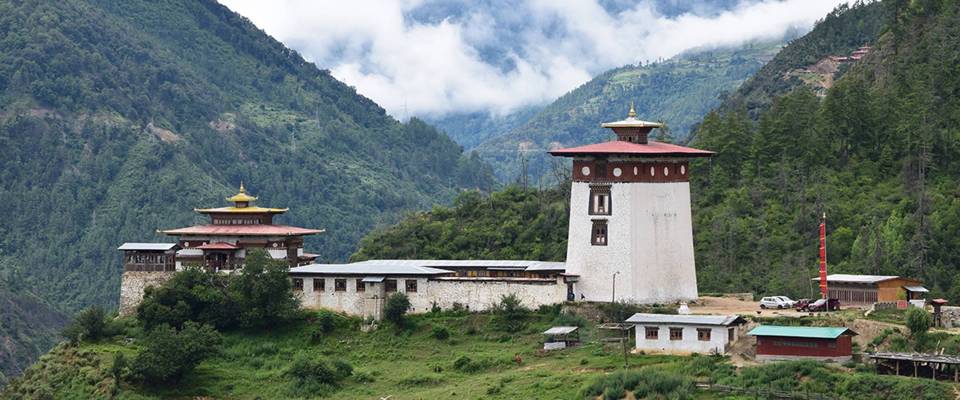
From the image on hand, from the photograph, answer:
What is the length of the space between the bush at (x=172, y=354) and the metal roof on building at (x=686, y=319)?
52.1 feet

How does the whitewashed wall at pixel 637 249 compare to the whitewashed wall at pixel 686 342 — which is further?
the whitewashed wall at pixel 637 249

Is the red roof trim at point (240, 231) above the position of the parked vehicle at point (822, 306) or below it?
above

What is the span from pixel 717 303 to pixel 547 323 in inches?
290

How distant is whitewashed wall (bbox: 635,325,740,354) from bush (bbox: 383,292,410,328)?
1105 cm

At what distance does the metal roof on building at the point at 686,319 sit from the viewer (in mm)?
61094

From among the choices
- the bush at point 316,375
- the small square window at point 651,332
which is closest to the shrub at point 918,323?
the small square window at point 651,332

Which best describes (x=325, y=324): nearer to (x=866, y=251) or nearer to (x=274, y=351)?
(x=274, y=351)

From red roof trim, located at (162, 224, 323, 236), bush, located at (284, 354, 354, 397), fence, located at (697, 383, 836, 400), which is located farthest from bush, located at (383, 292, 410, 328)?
fence, located at (697, 383, 836, 400)

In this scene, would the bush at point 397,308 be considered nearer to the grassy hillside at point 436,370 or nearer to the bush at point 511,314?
the grassy hillside at point 436,370

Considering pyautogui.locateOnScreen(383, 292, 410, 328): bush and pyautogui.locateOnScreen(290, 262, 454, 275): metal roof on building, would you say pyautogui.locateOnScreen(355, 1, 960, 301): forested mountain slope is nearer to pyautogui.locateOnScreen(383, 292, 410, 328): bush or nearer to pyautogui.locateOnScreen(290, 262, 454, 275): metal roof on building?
pyautogui.locateOnScreen(290, 262, 454, 275): metal roof on building

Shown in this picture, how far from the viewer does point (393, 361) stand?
217ft

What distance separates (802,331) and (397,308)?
678 inches

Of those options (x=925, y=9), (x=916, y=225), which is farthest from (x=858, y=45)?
(x=916, y=225)

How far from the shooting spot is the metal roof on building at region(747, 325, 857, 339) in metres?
58.1
